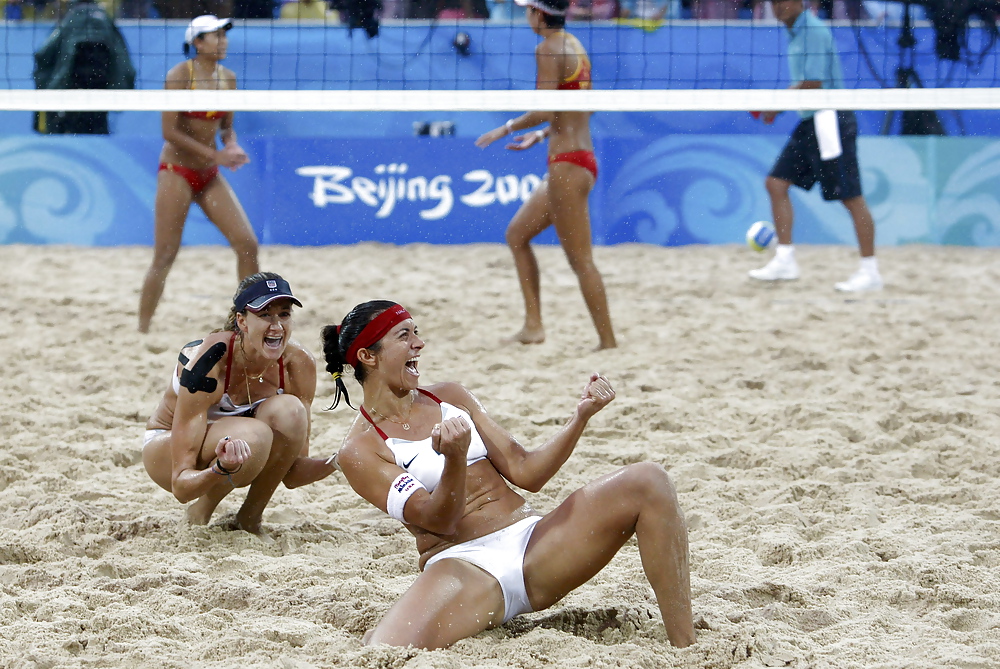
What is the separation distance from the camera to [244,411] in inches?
140

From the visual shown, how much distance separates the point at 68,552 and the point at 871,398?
11.6 ft

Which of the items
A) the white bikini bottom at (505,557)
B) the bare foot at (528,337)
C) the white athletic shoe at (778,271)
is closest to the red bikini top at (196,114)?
the bare foot at (528,337)

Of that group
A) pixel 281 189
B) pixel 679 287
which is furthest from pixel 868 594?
pixel 281 189

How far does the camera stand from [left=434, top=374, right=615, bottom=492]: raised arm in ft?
9.41

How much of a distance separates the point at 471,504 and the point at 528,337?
135 inches

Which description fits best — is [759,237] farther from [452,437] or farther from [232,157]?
[452,437]

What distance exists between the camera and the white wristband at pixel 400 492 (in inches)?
110

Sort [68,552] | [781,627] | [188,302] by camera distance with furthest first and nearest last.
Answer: [188,302] → [68,552] → [781,627]

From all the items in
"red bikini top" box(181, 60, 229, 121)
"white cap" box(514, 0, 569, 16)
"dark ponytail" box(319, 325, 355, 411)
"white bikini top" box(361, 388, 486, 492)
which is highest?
"white cap" box(514, 0, 569, 16)

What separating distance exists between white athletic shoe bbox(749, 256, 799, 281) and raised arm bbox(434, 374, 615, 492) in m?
5.43

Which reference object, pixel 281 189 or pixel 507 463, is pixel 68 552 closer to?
pixel 507 463

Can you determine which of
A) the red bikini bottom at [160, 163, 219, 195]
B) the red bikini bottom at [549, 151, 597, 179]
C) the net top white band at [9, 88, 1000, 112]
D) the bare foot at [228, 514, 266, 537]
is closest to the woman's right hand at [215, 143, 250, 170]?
the red bikini bottom at [160, 163, 219, 195]

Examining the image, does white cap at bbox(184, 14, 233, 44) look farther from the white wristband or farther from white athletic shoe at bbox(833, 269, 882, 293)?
white athletic shoe at bbox(833, 269, 882, 293)

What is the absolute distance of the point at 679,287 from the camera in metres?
8.03
